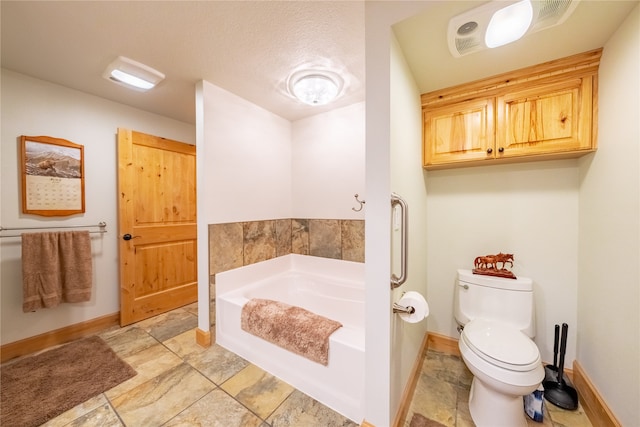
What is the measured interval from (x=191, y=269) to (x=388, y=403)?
2.66m

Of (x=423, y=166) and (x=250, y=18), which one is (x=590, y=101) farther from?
(x=250, y=18)

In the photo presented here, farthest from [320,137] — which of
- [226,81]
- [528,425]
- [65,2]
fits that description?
[528,425]

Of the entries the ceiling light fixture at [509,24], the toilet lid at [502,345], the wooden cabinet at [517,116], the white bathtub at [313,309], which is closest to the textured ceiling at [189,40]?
the ceiling light fixture at [509,24]

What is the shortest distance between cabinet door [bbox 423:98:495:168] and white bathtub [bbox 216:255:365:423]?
1.27m

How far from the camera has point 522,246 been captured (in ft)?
5.90

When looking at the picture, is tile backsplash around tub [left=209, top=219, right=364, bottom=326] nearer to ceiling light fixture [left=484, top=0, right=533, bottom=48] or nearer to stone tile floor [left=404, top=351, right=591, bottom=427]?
stone tile floor [left=404, top=351, right=591, bottom=427]

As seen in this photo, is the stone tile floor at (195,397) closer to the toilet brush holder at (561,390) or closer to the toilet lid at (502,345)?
the toilet lid at (502,345)

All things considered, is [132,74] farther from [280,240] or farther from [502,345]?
[502,345]

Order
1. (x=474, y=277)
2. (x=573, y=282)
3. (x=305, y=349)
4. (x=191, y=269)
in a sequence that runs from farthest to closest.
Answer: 1. (x=191, y=269)
2. (x=474, y=277)
3. (x=573, y=282)
4. (x=305, y=349)

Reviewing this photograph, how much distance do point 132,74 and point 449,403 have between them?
323 cm

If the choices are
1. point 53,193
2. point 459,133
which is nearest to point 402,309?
point 459,133

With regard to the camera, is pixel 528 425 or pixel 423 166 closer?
pixel 528 425

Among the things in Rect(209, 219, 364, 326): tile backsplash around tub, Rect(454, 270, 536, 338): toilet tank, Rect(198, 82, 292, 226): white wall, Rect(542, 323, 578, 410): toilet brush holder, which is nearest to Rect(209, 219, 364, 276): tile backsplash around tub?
Rect(209, 219, 364, 326): tile backsplash around tub

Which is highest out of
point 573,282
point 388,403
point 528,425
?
point 573,282
